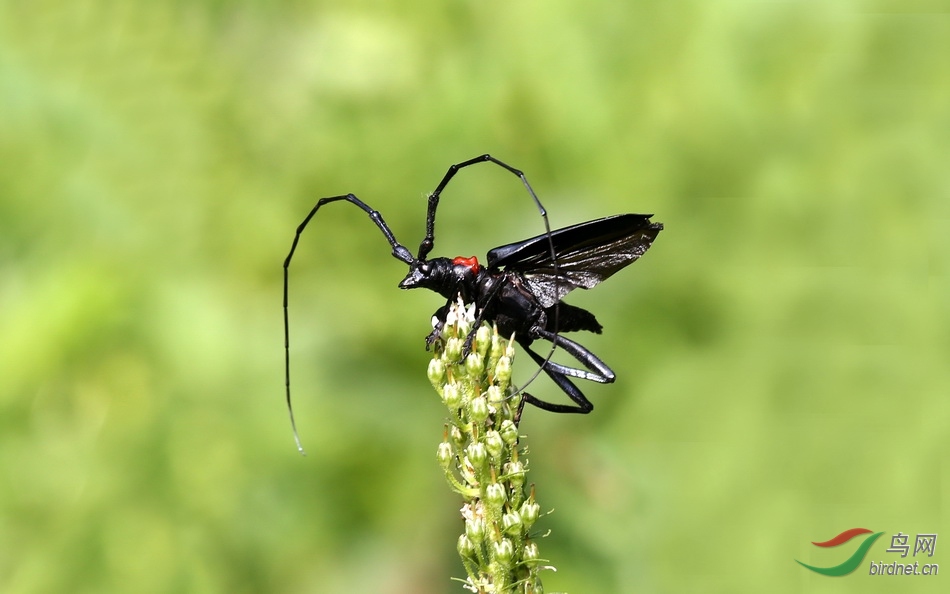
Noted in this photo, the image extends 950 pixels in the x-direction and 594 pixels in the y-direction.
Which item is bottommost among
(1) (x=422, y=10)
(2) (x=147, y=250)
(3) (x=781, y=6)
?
(2) (x=147, y=250)

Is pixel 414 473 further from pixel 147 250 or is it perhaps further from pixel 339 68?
pixel 339 68

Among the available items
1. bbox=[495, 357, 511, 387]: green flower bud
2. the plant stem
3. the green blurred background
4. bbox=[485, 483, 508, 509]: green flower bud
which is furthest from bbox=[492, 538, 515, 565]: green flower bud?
the green blurred background

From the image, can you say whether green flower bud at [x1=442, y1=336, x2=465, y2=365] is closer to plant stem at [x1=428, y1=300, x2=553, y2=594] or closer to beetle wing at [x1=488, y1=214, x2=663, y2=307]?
plant stem at [x1=428, y1=300, x2=553, y2=594]

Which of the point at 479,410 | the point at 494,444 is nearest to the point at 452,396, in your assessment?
the point at 479,410

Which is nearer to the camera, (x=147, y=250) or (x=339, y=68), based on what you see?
(x=147, y=250)

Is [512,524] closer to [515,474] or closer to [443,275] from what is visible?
[515,474]

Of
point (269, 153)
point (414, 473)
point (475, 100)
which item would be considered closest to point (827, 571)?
point (414, 473)

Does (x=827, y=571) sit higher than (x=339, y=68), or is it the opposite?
(x=339, y=68)
